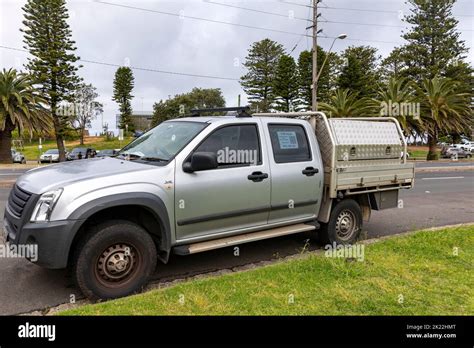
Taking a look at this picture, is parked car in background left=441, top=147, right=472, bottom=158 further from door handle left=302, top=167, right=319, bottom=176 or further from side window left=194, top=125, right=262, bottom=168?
side window left=194, top=125, right=262, bottom=168

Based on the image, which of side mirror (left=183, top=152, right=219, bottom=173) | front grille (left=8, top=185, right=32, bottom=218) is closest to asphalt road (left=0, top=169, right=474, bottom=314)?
front grille (left=8, top=185, right=32, bottom=218)

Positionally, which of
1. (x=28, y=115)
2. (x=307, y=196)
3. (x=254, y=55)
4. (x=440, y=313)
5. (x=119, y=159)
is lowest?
(x=440, y=313)

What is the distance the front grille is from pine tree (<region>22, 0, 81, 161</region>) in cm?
3034

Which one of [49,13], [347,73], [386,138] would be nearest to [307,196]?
[386,138]

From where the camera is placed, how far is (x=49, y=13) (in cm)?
3141

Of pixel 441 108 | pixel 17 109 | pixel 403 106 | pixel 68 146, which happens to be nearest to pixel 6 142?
pixel 17 109

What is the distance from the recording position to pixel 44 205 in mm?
3451

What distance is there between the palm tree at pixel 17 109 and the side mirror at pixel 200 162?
27006 millimetres

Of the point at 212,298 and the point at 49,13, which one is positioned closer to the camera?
the point at 212,298

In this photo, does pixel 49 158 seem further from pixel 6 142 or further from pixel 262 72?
pixel 262 72

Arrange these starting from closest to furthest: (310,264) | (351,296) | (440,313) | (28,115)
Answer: (440,313), (351,296), (310,264), (28,115)

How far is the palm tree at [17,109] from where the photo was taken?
2625cm

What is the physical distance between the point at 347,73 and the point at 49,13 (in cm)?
3338
